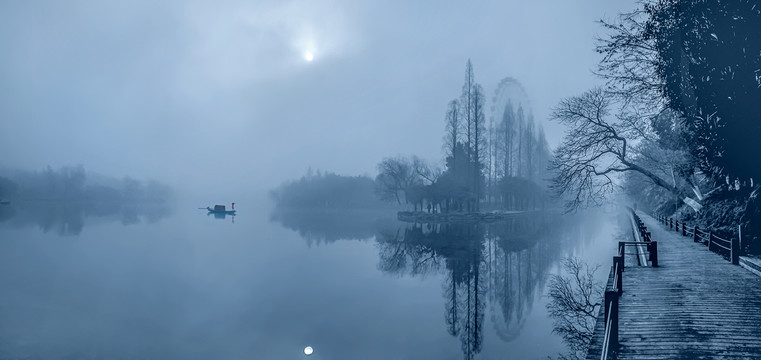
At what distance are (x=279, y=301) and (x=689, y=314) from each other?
1316 cm

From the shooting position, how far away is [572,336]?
40.1 feet

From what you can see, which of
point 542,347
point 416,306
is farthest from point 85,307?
point 542,347

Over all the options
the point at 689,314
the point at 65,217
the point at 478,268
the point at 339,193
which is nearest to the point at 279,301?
the point at 478,268

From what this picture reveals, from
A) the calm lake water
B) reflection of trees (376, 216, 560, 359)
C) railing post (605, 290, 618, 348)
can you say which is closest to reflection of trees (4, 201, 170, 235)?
the calm lake water

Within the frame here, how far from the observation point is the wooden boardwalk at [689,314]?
681 cm

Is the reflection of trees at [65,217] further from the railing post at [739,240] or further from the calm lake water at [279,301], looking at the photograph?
the railing post at [739,240]

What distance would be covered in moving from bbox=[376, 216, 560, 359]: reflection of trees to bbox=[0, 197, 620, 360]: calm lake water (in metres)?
0.08

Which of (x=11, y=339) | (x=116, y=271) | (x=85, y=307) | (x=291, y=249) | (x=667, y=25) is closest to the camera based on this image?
(x=11, y=339)

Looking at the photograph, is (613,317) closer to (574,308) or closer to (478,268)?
(574,308)

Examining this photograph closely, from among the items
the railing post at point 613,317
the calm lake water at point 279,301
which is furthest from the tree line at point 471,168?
the railing post at point 613,317

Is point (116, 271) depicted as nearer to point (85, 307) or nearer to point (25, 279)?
point (25, 279)

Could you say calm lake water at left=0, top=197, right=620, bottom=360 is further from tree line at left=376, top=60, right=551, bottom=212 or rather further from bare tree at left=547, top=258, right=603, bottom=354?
tree line at left=376, top=60, right=551, bottom=212

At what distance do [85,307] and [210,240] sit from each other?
75.7ft

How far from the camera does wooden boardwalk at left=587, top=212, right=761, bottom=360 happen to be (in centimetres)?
681
